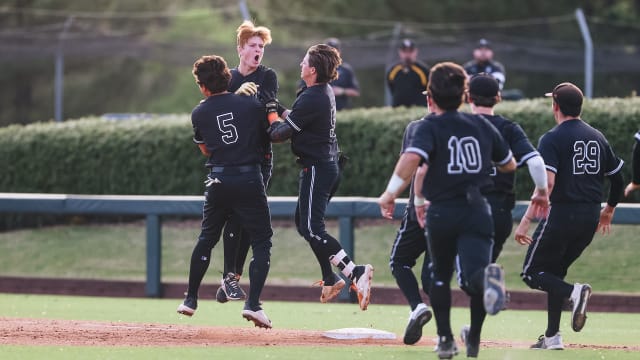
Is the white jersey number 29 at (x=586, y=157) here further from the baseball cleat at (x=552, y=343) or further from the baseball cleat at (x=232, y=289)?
the baseball cleat at (x=232, y=289)

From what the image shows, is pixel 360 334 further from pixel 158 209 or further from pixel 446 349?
pixel 158 209

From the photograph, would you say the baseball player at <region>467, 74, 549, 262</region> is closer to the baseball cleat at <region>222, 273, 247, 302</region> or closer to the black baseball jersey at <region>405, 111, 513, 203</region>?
the black baseball jersey at <region>405, 111, 513, 203</region>

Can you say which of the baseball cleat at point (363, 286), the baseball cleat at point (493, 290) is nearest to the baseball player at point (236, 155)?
the baseball cleat at point (363, 286)

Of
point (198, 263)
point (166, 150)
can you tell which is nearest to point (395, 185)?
point (198, 263)

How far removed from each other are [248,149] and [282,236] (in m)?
6.70

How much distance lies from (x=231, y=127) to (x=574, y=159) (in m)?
2.64

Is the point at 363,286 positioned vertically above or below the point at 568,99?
below

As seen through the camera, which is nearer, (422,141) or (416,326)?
(422,141)

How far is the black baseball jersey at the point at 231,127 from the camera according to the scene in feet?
32.6

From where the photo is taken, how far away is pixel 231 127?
391 inches

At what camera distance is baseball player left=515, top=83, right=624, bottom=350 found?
381 inches

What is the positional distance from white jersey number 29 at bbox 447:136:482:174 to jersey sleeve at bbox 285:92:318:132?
2216 mm

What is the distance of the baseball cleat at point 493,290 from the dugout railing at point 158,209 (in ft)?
20.1

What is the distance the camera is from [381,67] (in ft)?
71.8
